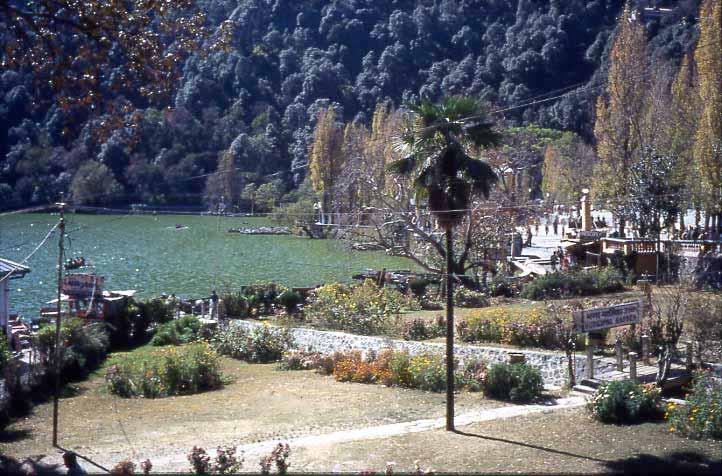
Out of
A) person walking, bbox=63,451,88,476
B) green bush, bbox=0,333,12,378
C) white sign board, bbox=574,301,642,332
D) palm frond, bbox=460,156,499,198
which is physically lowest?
person walking, bbox=63,451,88,476

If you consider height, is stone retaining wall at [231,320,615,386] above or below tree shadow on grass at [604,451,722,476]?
below

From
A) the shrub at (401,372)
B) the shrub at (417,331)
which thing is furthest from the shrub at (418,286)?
the shrub at (401,372)

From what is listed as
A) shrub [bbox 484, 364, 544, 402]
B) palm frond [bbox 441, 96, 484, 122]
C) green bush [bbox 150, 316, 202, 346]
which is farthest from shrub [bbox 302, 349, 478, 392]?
green bush [bbox 150, 316, 202, 346]

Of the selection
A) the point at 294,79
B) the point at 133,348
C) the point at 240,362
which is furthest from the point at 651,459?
the point at 294,79

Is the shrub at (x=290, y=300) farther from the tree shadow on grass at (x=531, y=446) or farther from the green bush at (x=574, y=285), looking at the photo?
the tree shadow on grass at (x=531, y=446)

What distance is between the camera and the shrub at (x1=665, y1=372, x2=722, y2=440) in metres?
13.0

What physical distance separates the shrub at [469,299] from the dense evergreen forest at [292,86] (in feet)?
30.6

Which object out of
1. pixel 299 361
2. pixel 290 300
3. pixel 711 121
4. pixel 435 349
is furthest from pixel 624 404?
pixel 290 300

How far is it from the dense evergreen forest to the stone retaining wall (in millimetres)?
7947

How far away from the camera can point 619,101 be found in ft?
140

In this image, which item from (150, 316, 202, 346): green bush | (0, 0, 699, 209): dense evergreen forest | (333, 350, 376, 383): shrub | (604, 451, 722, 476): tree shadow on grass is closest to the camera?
(604, 451, 722, 476): tree shadow on grass

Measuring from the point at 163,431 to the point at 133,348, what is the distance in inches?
685

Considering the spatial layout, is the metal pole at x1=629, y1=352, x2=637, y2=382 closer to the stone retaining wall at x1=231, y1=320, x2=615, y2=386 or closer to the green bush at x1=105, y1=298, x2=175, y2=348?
the stone retaining wall at x1=231, y1=320, x2=615, y2=386

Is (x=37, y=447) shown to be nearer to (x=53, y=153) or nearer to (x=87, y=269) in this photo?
(x=53, y=153)
